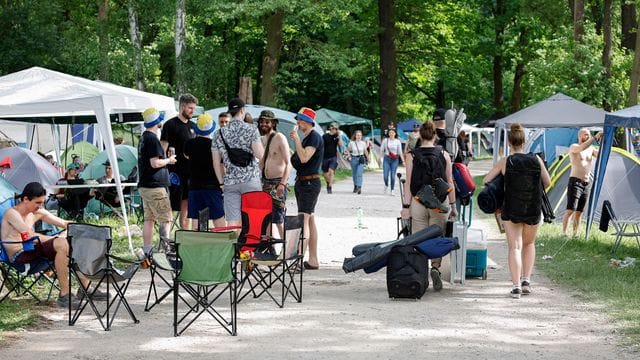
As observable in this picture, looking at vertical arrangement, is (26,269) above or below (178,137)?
below

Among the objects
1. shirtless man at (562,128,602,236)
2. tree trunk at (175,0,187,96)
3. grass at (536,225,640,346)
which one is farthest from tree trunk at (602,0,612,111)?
tree trunk at (175,0,187,96)

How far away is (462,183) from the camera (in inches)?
462

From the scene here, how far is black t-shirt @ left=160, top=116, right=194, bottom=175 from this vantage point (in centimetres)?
1295

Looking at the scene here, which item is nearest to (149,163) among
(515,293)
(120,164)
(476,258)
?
(476,258)

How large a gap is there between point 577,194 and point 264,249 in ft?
24.2

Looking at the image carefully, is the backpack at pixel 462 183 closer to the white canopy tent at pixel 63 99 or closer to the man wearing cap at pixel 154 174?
the man wearing cap at pixel 154 174

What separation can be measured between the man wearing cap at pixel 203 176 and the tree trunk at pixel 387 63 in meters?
30.6

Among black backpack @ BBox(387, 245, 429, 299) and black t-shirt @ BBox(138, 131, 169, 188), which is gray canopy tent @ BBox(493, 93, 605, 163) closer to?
black t-shirt @ BBox(138, 131, 169, 188)

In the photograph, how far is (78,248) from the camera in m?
8.98

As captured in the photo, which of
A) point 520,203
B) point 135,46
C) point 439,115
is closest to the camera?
point 520,203

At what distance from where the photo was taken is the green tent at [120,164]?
19828 mm

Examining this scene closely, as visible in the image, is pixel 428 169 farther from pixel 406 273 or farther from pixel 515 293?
pixel 515 293

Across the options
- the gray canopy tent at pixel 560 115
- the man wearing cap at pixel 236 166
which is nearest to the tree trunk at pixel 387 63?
the gray canopy tent at pixel 560 115

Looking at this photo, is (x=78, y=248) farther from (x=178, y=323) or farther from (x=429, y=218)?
(x=429, y=218)
